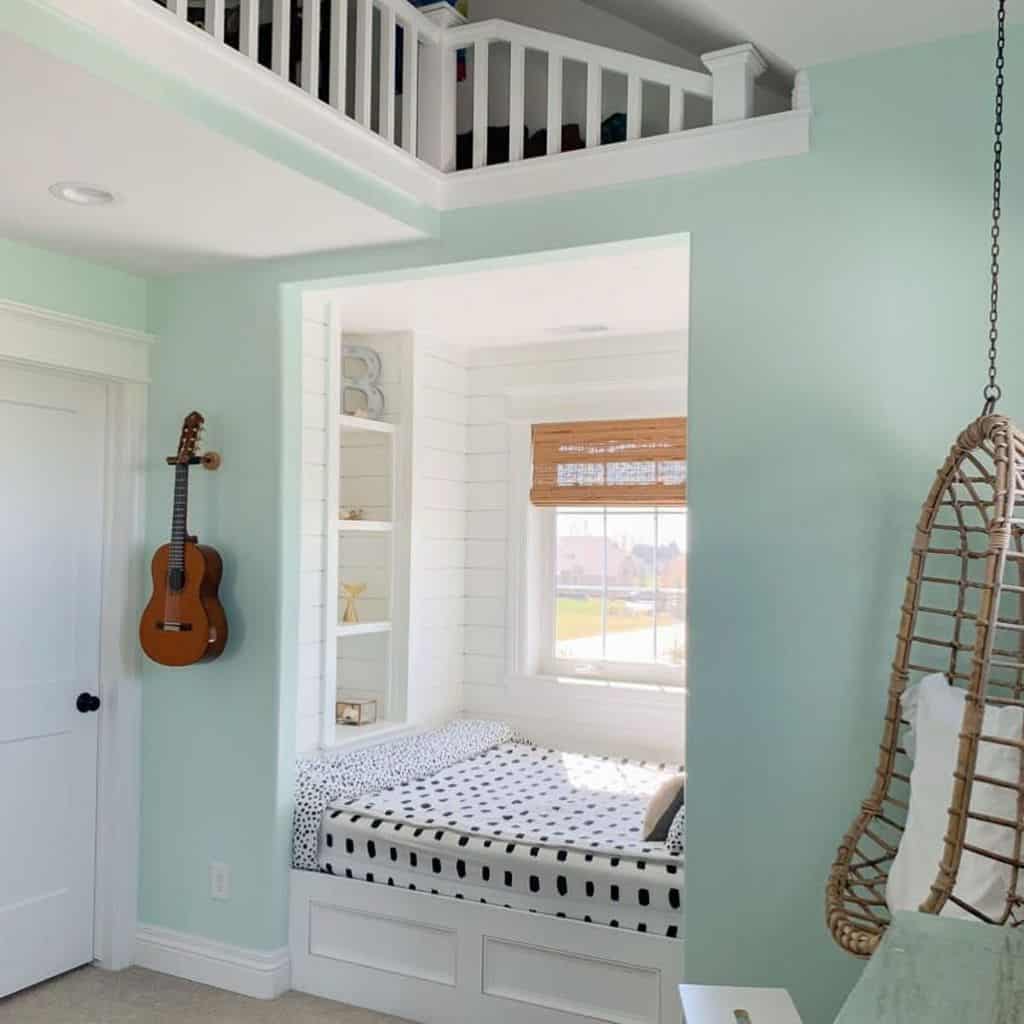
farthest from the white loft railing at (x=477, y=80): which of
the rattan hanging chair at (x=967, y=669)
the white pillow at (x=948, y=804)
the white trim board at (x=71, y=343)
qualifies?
the white pillow at (x=948, y=804)

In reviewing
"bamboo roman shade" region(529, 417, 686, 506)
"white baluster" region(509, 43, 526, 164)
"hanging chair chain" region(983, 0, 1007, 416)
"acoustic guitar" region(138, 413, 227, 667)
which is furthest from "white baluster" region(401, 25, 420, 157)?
"bamboo roman shade" region(529, 417, 686, 506)

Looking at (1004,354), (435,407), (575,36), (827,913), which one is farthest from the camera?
(435,407)

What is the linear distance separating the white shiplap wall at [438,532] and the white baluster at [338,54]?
180 cm

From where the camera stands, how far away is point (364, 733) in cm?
401

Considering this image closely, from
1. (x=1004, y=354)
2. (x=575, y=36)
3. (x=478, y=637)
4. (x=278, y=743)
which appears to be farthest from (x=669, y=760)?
(x=575, y=36)

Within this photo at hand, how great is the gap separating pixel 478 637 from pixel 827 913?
2.80 metres

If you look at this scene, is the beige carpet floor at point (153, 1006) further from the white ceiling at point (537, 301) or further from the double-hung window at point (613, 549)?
the white ceiling at point (537, 301)

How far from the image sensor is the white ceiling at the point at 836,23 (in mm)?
2244

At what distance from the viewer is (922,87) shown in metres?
2.38

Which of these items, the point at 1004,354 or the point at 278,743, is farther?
the point at 278,743

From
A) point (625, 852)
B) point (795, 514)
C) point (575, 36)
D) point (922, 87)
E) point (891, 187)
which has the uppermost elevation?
point (575, 36)

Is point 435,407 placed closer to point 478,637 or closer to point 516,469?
point 516,469

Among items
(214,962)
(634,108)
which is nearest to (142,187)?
(634,108)

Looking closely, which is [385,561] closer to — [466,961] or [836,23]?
[466,961]
